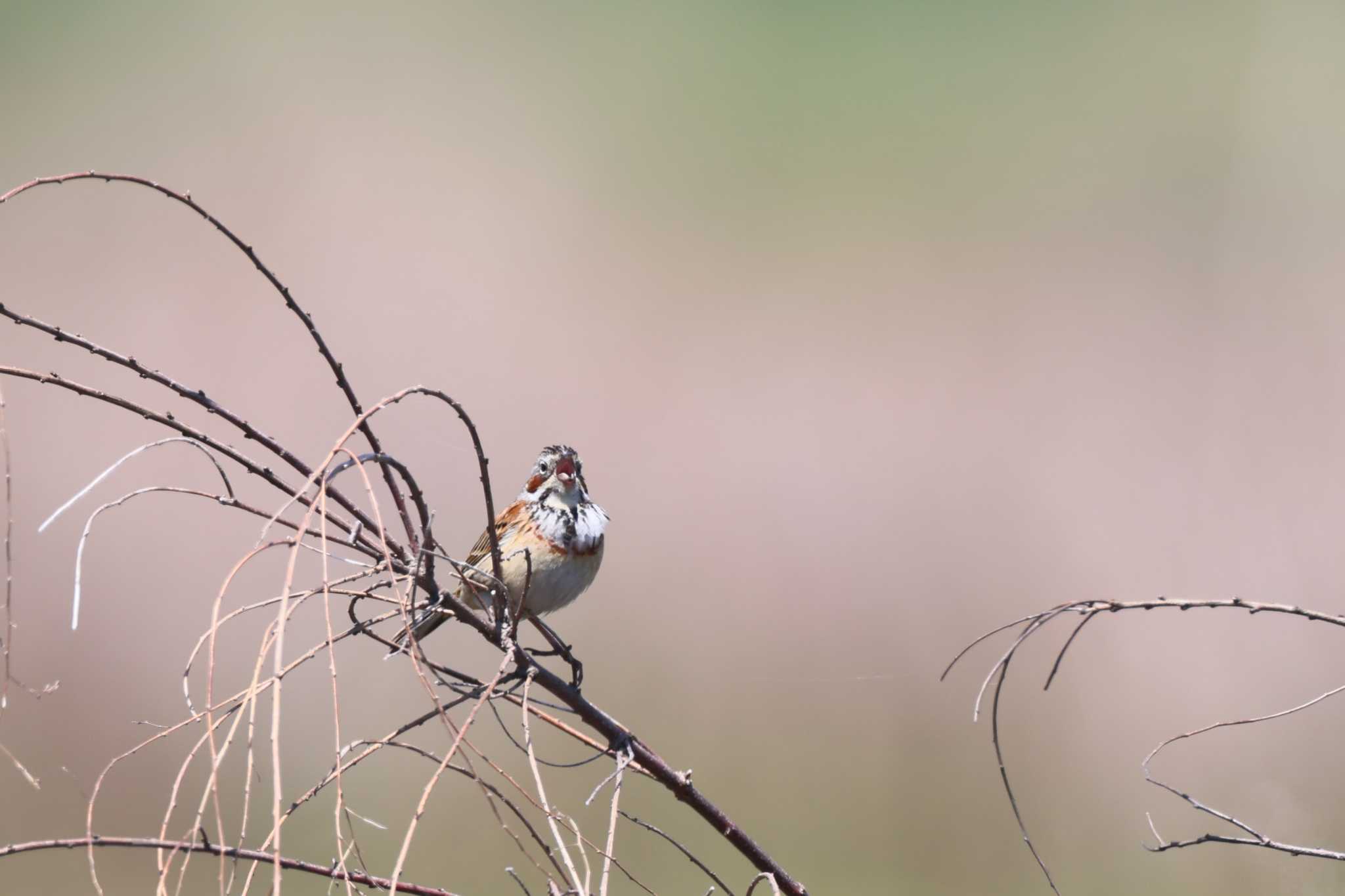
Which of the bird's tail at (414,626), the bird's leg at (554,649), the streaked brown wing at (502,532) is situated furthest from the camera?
the streaked brown wing at (502,532)

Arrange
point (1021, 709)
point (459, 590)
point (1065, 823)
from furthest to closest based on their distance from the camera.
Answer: point (1021, 709), point (1065, 823), point (459, 590)

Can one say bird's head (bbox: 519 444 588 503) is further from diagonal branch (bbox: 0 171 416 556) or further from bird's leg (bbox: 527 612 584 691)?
diagonal branch (bbox: 0 171 416 556)

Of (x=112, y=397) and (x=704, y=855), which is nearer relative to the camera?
(x=112, y=397)

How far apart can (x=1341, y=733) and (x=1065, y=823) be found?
7.24ft

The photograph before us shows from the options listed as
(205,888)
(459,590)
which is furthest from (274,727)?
(205,888)

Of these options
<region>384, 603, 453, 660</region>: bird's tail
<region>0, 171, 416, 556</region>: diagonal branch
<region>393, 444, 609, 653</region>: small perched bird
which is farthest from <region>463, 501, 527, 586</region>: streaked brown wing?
<region>0, 171, 416, 556</region>: diagonal branch

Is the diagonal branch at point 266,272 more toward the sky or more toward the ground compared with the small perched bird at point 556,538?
more toward the ground

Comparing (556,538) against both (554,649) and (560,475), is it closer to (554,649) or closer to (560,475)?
(560,475)

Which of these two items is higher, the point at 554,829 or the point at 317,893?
the point at 317,893

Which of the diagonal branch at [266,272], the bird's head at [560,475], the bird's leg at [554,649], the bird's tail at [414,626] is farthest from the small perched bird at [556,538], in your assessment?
the diagonal branch at [266,272]

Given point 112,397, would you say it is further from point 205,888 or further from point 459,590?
point 205,888

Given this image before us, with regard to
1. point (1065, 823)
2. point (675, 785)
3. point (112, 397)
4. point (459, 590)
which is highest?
point (1065, 823)

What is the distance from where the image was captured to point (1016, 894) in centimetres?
920

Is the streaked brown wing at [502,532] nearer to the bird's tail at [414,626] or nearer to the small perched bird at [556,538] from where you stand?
the small perched bird at [556,538]
